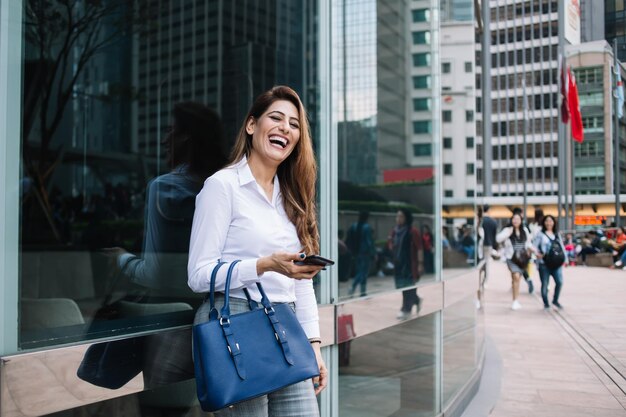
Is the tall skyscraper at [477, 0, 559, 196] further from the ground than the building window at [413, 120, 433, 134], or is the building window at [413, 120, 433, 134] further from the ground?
the tall skyscraper at [477, 0, 559, 196]

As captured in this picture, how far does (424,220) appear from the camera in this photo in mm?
4715

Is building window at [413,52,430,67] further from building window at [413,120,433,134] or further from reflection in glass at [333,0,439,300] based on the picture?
building window at [413,120,433,134]

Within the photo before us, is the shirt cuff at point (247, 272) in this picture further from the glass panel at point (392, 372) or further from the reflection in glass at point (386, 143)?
the reflection in glass at point (386, 143)

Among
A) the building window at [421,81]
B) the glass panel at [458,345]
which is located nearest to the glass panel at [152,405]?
the glass panel at [458,345]

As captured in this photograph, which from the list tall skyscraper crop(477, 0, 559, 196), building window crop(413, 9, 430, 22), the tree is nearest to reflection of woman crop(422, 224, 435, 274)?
building window crop(413, 9, 430, 22)

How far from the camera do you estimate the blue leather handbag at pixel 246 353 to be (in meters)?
1.66

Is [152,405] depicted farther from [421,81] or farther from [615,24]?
[615,24]

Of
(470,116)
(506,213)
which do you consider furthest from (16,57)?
(506,213)

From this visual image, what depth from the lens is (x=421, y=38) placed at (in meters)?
5.12

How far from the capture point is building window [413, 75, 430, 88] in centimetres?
506

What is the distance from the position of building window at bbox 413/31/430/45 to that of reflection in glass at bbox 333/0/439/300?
0.7 inches

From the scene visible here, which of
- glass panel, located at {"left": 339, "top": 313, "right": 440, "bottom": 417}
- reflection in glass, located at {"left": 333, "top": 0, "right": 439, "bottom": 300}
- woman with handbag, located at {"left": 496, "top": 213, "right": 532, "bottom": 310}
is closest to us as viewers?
glass panel, located at {"left": 339, "top": 313, "right": 440, "bottom": 417}

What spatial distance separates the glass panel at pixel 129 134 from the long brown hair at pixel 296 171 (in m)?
0.32

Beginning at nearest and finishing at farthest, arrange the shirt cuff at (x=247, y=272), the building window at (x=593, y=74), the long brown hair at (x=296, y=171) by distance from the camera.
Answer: the shirt cuff at (x=247, y=272) < the long brown hair at (x=296, y=171) < the building window at (x=593, y=74)
